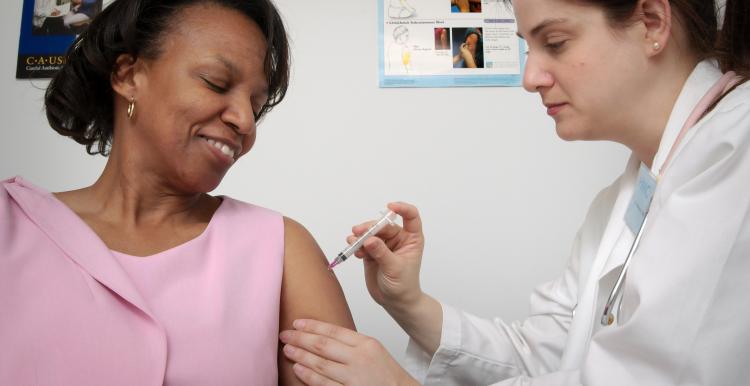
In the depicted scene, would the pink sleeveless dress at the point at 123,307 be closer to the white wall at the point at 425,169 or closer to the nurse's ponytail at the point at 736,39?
the white wall at the point at 425,169

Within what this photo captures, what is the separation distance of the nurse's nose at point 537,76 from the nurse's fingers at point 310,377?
0.68 meters

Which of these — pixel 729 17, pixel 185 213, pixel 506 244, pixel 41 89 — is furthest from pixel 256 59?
pixel 41 89

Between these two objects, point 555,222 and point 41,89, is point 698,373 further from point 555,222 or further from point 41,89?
point 41,89

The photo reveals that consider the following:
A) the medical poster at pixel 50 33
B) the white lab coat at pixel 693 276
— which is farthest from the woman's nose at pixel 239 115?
the medical poster at pixel 50 33

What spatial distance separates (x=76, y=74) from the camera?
42.2 inches

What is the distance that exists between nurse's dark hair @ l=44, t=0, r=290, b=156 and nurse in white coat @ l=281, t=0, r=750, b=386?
468 mm

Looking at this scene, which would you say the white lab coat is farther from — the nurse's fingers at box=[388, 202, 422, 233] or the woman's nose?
the woman's nose

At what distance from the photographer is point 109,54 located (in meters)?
1.01

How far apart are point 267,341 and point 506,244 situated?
3.37 ft

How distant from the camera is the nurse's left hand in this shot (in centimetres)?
89

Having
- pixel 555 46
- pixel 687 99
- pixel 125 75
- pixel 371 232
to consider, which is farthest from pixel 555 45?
pixel 125 75

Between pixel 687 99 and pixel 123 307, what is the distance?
3.37ft

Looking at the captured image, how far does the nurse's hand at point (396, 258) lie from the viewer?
1.09m

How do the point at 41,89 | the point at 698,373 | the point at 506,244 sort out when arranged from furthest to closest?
the point at 41,89, the point at 506,244, the point at 698,373
